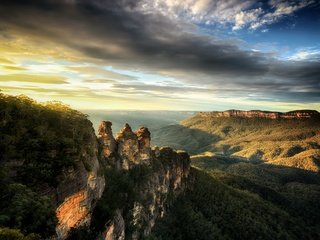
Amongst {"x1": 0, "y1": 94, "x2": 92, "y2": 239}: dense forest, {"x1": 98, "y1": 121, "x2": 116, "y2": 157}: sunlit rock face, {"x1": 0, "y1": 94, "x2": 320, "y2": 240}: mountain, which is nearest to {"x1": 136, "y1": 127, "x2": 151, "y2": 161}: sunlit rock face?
{"x1": 0, "y1": 94, "x2": 320, "y2": 240}: mountain

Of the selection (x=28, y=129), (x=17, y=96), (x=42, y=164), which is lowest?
(x=42, y=164)

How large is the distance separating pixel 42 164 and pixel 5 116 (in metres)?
8.07

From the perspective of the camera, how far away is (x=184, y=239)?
89562 millimetres

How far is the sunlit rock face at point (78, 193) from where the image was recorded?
3115 centimetres

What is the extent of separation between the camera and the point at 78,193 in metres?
34.5

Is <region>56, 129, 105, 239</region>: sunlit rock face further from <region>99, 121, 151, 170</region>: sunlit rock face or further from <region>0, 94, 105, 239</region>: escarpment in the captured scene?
<region>99, 121, 151, 170</region>: sunlit rock face

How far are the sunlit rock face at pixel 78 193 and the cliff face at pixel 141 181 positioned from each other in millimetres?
8292

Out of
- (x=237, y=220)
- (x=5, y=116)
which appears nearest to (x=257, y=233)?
(x=237, y=220)

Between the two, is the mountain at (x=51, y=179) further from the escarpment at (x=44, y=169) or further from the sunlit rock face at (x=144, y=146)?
the sunlit rock face at (x=144, y=146)

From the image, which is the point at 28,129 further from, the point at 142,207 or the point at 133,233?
the point at 142,207

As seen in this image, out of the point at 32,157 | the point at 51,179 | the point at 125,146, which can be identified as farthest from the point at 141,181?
the point at 51,179

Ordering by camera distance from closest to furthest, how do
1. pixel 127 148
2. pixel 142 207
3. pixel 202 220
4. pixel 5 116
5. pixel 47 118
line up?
1. pixel 5 116
2. pixel 47 118
3. pixel 142 207
4. pixel 127 148
5. pixel 202 220

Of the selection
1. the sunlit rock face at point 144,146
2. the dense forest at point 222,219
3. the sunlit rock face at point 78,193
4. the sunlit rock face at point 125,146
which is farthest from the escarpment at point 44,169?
the dense forest at point 222,219

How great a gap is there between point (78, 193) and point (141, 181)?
147 ft
